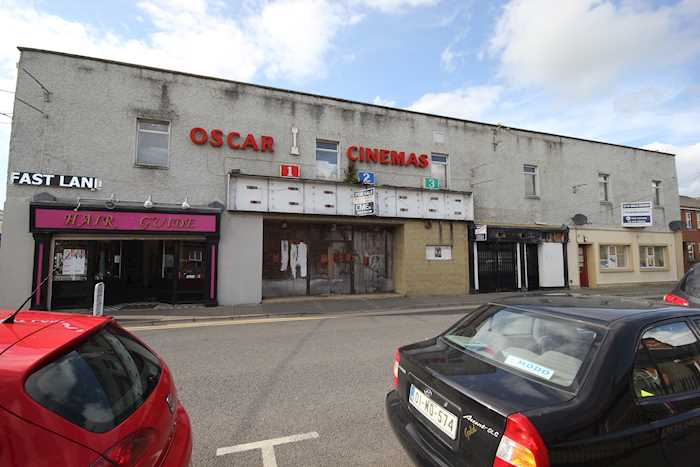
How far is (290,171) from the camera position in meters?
13.2

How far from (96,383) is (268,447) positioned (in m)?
1.96

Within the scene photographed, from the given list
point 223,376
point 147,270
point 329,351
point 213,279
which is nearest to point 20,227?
point 147,270

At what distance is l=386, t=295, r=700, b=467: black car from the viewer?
1839mm

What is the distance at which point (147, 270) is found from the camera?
12.3m

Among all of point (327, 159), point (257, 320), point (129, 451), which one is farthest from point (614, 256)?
point (129, 451)

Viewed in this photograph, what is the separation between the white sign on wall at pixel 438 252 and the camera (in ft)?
49.6

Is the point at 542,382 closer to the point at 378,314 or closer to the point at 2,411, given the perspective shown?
the point at 2,411

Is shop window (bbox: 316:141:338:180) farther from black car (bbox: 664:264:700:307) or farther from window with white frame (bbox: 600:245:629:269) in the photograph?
window with white frame (bbox: 600:245:629:269)

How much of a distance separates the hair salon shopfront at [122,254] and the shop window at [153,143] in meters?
1.82

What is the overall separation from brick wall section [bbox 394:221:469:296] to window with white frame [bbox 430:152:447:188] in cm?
203

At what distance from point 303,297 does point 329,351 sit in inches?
300

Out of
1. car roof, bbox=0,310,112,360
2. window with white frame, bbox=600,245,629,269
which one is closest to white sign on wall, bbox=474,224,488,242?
window with white frame, bbox=600,245,629,269

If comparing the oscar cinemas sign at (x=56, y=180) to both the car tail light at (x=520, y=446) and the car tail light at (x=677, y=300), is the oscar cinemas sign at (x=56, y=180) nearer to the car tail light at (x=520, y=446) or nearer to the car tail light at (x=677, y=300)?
the car tail light at (x=520, y=446)

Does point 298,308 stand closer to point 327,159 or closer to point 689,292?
point 327,159
